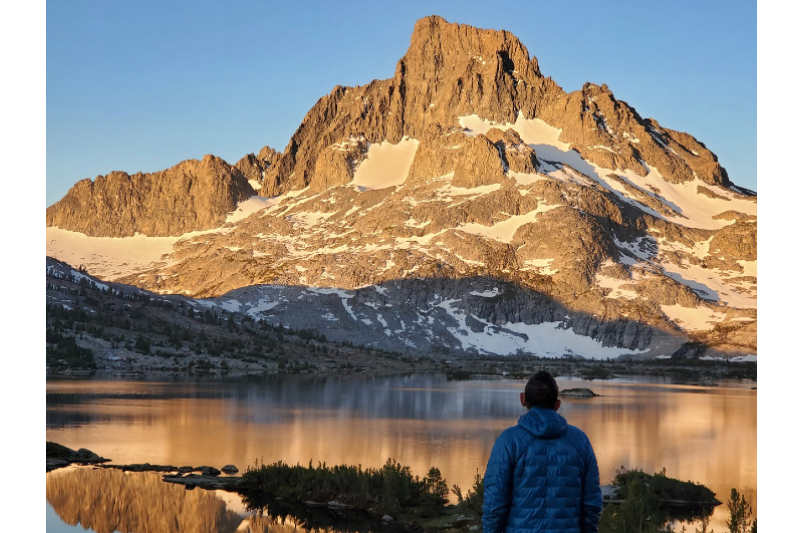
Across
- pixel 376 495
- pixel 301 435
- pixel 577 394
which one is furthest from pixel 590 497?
pixel 577 394

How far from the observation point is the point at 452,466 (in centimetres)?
3275

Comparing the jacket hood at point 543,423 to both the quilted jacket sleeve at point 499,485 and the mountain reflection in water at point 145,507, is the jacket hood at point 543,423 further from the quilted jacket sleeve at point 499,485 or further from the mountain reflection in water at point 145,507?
the mountain reflection in water at point 145,507

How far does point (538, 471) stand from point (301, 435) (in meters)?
32.5

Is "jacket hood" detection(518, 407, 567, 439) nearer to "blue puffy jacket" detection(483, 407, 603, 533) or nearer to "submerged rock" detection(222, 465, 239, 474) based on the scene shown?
"blue puffy jacket" detection(483, 407, 603, 533)

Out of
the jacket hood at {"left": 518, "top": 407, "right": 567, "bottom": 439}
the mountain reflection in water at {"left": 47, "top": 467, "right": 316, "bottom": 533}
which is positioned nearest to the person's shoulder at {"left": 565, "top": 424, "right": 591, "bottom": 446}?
the jacket hood at {"left": 518, "top": 407, "right": 567, "bottom": 439}

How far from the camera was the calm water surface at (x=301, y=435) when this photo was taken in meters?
24.1

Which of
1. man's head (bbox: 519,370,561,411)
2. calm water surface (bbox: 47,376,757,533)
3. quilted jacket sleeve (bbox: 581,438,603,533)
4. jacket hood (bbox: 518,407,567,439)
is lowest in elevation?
calm water surface (bbox: 47,376,757,533)

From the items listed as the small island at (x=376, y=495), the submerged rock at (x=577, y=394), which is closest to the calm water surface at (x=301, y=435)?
the small island at (x=376, y=495)

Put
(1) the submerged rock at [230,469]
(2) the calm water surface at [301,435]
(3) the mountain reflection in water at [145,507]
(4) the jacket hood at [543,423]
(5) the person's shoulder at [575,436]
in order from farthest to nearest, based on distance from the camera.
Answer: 1. (1) the submerged rock at [230,469]
2. (2) the calm water surface at [301,435]
3. (3) the mountain reflection in water at [145,507]
4. (5) the person's shoulder at [575,436]
5. (4) the jacket hood at [543,423]

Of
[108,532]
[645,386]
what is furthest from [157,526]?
[645,386]

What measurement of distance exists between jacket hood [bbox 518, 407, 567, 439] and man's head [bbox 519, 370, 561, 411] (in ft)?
0.25

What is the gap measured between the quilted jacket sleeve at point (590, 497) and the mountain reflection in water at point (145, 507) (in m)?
14.1

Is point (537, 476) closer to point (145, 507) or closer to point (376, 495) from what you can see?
point (376, 495)

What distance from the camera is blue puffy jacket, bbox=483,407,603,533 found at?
8.37 metres
